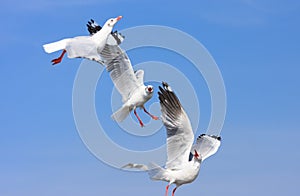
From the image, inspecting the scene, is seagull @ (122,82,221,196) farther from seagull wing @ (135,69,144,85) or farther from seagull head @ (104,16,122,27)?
seagull head @ (104,16,122,27)

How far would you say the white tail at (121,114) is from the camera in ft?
65.2

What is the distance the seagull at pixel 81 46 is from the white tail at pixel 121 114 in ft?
7.75

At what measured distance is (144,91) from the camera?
1986cm

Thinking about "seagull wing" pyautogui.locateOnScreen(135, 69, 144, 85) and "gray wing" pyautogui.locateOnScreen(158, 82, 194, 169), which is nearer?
"gray wing" pyautogui.locateOnScreen(158, 82, 194, 169)

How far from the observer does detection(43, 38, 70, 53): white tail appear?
16.6 m

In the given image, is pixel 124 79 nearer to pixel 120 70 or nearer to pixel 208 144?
pixel 120 70

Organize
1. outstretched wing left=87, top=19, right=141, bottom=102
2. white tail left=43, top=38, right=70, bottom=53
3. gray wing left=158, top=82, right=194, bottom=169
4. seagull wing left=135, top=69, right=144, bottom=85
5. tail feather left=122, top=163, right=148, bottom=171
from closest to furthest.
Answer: white tail left=43, top=38, right=70, bottom=53 → tail feather left=122, top=163, right=148, bottom=171 → gray wing left=158, top=82, right=194, bottom=169 → outstretched wing left=87, top=19, right=141, bottom=102 → seagull wing left=135, top=69, right=144, bottom=85

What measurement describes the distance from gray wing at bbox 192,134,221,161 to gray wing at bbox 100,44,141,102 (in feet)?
7.97

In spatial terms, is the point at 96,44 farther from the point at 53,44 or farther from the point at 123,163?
the point at 123,163

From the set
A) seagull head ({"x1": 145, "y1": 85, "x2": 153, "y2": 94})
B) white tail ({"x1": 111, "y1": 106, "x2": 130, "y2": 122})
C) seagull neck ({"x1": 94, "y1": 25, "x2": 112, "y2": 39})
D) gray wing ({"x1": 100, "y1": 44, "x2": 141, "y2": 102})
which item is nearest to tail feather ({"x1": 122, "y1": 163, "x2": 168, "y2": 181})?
white tail ({"x1": 111, "y1": 106, "x2": 130, "y2": 122})

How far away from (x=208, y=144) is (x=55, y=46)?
556cm

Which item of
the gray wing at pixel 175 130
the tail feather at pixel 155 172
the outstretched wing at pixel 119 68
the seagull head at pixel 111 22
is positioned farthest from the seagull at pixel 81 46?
the tail feather at pixel 155 172

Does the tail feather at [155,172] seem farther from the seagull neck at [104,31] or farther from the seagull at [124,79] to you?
the seagull neck at [104,31]

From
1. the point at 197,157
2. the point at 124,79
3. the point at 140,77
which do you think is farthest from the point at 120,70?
the point at 197,157
